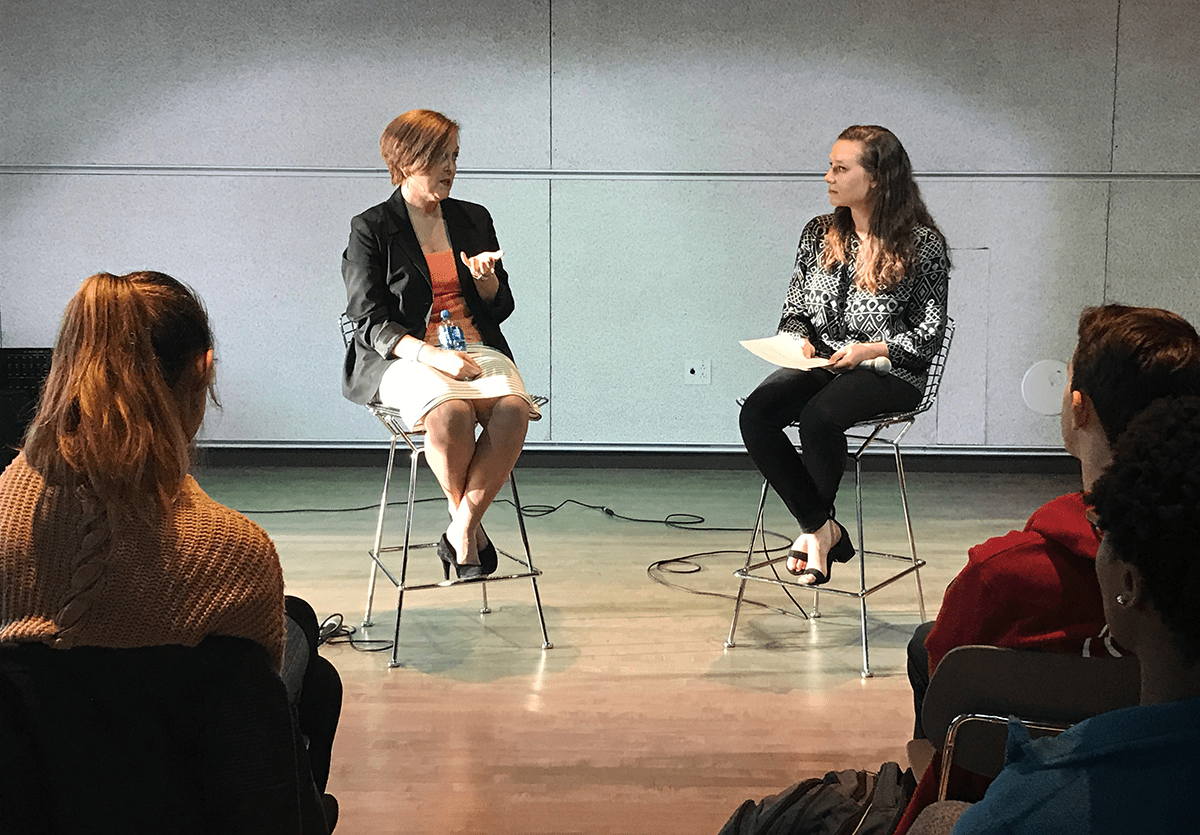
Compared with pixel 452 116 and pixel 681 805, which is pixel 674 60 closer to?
pixel 452 116

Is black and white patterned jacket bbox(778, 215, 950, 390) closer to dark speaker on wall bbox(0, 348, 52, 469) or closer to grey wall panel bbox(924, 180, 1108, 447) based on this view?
grey wall panel bbox(924, 180, 1108, 447)

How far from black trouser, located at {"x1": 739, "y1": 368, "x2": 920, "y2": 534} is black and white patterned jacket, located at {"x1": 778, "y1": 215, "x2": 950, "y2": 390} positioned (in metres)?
0.10

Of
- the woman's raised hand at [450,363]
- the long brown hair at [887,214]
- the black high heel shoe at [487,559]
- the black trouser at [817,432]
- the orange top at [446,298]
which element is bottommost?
the black high heel shoe at [487,559]

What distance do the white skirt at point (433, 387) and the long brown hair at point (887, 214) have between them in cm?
105

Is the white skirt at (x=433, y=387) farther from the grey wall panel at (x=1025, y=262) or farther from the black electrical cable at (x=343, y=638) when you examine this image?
the grey wall panel at (x=1025, y=262)

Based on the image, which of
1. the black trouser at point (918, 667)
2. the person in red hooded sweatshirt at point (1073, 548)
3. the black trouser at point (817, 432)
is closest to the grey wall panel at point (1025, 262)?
the black trouser at point (817, 432)

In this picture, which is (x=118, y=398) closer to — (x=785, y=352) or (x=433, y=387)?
(x=433, y=387)

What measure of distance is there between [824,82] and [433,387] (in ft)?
10.6

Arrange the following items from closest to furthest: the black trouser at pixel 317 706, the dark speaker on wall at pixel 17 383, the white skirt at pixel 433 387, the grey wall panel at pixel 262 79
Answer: the black trouser at pixel 317 706 → the white skirt at pixel 433 387 → the dark speaker on wall at pixel 17 383 → the grey wall panel at pixel 262 79

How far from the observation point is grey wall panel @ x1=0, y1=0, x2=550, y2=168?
562 centimetres

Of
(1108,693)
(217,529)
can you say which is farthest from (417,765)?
(1108,693)

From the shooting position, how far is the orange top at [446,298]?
11.4 feet

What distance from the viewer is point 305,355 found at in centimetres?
583

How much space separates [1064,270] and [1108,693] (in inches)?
180
